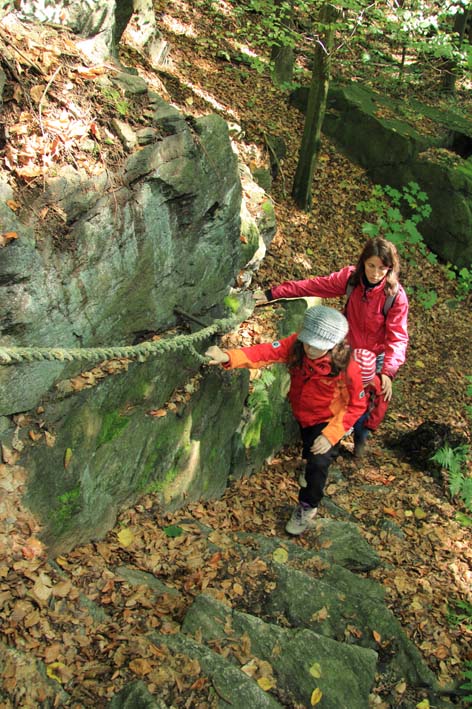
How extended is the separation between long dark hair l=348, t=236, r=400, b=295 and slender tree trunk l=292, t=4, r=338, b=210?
4219 millimetres

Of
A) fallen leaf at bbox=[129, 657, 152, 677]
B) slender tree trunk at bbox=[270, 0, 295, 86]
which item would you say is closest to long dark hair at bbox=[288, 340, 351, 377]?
fallen leaf at bbox=[129, 657, 152, 677]

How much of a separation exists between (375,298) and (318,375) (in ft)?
3.72

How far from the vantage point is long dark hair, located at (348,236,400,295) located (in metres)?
4.78

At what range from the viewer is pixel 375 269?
4887 mm

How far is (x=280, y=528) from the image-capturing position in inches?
203

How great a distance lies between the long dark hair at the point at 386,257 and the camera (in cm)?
478

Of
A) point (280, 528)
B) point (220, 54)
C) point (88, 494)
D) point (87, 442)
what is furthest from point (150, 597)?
point (220, 54)

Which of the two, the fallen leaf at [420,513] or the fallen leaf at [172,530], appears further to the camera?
Answer: the fallen leaf at [420,513]

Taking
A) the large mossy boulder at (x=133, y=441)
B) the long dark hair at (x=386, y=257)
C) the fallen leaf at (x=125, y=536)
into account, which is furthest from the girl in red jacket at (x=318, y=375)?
the fallen leaf at (x=125, y=536)

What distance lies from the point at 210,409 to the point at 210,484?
72 centimetres

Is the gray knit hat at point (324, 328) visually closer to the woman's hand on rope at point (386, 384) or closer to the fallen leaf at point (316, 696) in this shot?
the woman's hand on rope at point (386, 384)

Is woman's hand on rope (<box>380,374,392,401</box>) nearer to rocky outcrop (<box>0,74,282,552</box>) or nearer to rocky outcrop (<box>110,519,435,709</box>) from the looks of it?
rocky outcrop (<box>110,519,435,709</box>)

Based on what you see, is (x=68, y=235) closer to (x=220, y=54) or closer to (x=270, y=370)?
(x=270, y=370)

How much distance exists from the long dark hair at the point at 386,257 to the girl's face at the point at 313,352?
3.53 feet
